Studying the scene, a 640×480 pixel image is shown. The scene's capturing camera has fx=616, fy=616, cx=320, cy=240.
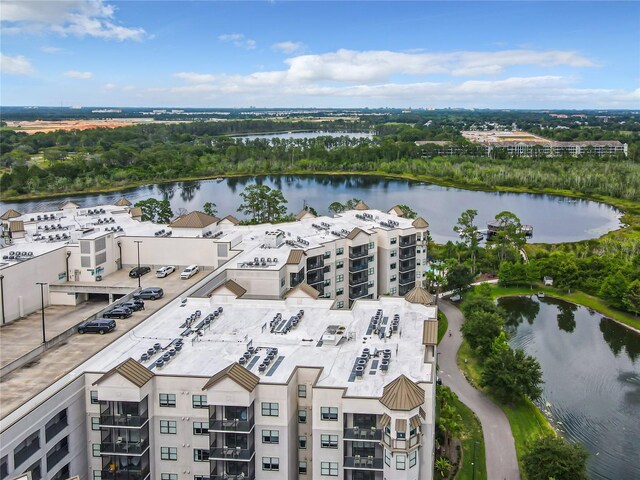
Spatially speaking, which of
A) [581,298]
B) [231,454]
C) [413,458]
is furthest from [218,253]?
[581,298]

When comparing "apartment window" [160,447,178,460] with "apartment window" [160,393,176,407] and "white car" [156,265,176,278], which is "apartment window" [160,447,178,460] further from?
"white car" [156,265,176,278]

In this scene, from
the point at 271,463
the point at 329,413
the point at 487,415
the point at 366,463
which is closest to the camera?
the point at 366,463

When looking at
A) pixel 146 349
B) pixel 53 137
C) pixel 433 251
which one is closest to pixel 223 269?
pixel 146 349

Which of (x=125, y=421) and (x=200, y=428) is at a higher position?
(x=125, y=421)

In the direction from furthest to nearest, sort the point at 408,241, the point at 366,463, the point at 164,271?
the point at 408,241
the point at 164,271
the point at 366,463

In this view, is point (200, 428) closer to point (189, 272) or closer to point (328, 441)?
point (328, 441)

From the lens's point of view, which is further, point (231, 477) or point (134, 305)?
point (134, 305)

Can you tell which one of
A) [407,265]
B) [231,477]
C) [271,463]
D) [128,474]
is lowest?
[231,477]

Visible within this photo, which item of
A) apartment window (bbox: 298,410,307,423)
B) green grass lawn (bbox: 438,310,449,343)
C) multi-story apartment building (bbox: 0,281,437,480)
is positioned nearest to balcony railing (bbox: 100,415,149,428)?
multi-story apartment building (bbox: 0,281,437,480)
